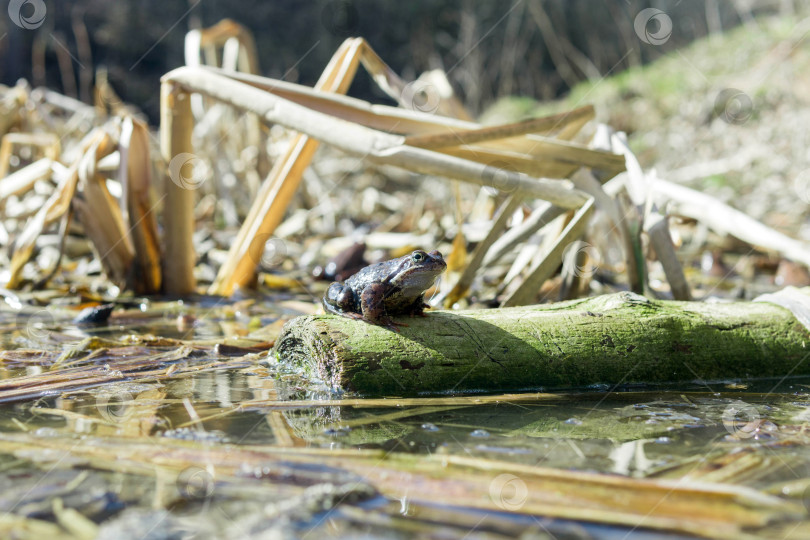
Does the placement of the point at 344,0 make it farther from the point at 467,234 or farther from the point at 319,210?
the point at 467,234

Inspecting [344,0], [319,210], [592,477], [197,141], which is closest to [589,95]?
[344,0]

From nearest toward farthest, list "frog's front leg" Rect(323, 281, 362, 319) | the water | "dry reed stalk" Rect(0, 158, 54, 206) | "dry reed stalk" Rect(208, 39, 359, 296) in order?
the water, "frog's front leg" Rect(323, 281, 362, 319), "dry reed stalk" Rect(208, 39, 359, 296), "dry reed stalk" Rect(0, 158, 54, 206)

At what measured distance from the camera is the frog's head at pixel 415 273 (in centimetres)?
271

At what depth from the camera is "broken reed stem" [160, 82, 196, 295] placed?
4207mm

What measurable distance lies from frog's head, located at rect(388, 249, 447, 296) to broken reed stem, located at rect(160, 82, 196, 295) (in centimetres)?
209

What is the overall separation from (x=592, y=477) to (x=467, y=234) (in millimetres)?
3832

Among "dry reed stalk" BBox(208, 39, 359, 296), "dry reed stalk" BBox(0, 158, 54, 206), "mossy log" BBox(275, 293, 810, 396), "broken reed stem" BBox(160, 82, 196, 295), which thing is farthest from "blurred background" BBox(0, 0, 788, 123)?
"mossy log" BBox(275, 293, 810, 396)

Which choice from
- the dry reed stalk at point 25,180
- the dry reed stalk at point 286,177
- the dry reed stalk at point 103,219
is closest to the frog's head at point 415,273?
the dry reed stalk at point 286,177

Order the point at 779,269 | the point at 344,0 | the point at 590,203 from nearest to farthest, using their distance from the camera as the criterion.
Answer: the point at 590,203 → the point at 779,269 → the point at 344,0

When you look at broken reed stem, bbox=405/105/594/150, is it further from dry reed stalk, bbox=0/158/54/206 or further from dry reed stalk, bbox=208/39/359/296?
dry reed stalk, bbox=0/158/54/206

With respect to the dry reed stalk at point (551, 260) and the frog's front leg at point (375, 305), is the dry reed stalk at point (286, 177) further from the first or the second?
the frog's front leg at point (375, 305)

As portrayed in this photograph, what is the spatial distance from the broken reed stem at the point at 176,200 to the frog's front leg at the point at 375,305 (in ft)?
6.75

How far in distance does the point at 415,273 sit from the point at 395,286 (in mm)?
98

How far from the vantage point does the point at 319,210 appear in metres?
8.18
